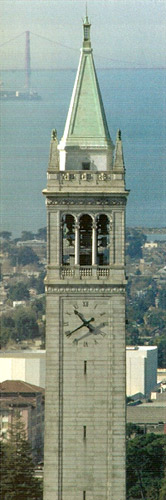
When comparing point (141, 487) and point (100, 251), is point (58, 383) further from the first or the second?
point (141, 487)

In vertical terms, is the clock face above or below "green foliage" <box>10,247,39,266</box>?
below

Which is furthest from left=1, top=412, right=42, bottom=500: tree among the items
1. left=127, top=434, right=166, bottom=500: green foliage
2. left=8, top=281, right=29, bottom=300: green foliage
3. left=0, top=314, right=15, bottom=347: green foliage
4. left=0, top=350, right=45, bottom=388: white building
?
left=8, top=281, right=29, bottom=300: green foliage

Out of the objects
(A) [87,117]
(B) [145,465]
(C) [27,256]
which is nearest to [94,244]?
(A) [87,117]

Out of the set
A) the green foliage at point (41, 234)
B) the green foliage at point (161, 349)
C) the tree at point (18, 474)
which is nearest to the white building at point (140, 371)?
the green foliage at point (161, 349)

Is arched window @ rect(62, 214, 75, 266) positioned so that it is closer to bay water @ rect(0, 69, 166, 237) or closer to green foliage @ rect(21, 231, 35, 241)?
bay water @ rect(0, 69, 166, 237)

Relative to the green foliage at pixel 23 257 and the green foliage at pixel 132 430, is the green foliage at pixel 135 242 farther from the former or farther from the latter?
A: the green foliage at pixel 132 430

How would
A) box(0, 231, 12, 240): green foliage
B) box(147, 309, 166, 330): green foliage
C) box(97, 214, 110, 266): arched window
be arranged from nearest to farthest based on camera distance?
box(97, 214, 110, 266): arched window < box(147, 309, 166, 330): green foliage < box(0, 231, 12, 240): green foliage

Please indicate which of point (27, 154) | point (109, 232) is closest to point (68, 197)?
point (109, 232)
